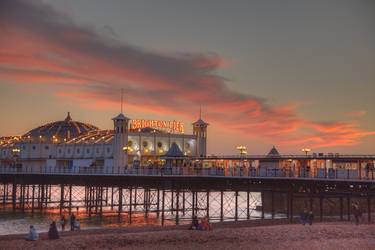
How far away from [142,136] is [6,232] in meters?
42.5

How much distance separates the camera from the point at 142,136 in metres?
94.9

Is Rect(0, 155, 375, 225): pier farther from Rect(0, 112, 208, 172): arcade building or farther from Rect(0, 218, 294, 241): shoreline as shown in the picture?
Rect(0, 112, 208, 172): arcade building

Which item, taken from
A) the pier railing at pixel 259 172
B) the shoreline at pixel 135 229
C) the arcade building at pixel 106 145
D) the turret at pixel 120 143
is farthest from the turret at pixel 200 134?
the shoreline at pixel 135 229

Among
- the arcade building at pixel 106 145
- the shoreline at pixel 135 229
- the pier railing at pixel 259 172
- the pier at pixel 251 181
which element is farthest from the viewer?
the arcade building at pixel 106 145

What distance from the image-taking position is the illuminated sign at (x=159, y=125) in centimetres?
10675

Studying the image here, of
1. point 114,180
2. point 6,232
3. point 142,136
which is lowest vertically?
point 6,232

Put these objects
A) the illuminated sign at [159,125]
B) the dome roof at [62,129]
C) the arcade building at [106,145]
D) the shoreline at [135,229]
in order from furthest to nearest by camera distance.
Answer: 1. the dome roof at [62,129]
2. the illuminated sign at [159,125]
3. the arcade building at [106,145]
4. the shoreline at [135,229]

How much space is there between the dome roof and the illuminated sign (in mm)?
19158

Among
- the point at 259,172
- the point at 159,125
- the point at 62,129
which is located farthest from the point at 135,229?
the point at 62,129


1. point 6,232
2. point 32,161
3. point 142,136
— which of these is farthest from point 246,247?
point 32,161

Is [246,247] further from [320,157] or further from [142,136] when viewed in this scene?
[142,136]

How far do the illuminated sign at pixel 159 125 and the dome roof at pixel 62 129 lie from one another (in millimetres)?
19158

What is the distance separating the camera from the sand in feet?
128

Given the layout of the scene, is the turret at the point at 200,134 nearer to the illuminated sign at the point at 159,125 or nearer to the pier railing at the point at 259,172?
the illuminated sign at the point at 159,125
